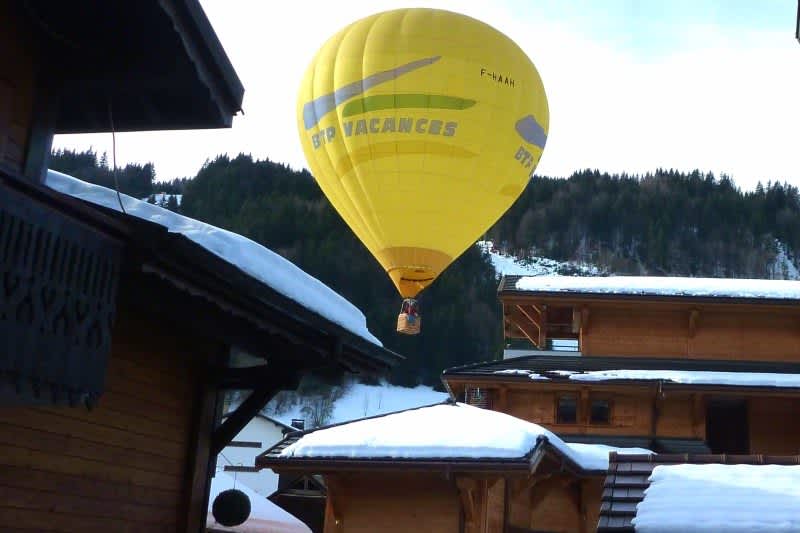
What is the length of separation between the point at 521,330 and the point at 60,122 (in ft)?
81.2

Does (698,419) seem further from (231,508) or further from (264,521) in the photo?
(231,508)

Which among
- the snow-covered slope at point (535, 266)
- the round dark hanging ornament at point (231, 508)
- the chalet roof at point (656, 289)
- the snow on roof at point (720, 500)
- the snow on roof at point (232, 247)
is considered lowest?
the round dark hanging ornament at point (231, 508)

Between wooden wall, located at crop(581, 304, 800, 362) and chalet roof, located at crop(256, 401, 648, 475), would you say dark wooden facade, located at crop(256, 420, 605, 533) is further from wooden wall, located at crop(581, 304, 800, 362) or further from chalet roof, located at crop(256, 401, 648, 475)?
wooden wall, located at crop(581, 304, 800, 362)

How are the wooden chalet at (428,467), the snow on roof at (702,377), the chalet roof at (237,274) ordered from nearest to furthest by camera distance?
the chalet roof at (237,274), the wooden chalet at (428,467), the snow on roof at (702,377)

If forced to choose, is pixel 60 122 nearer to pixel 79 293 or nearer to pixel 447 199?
pixel 79 293

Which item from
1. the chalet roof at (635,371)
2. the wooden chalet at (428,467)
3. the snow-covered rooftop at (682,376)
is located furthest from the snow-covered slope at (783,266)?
the wooden chalet at (428,467)

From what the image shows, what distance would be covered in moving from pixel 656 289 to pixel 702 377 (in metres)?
3.17

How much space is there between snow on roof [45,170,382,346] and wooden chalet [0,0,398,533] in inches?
6.0

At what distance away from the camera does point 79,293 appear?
5.17m

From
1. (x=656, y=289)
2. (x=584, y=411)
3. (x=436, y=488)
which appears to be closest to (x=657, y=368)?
(x=656, y=289)

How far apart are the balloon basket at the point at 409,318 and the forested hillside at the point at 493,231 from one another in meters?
70.9

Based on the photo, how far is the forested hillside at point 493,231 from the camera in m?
97.1

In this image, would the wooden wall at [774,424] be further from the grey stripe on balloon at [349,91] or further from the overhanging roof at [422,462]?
the grey stripe on balloon at [349,91]

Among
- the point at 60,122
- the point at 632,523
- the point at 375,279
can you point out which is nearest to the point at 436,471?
the point at 632,523
